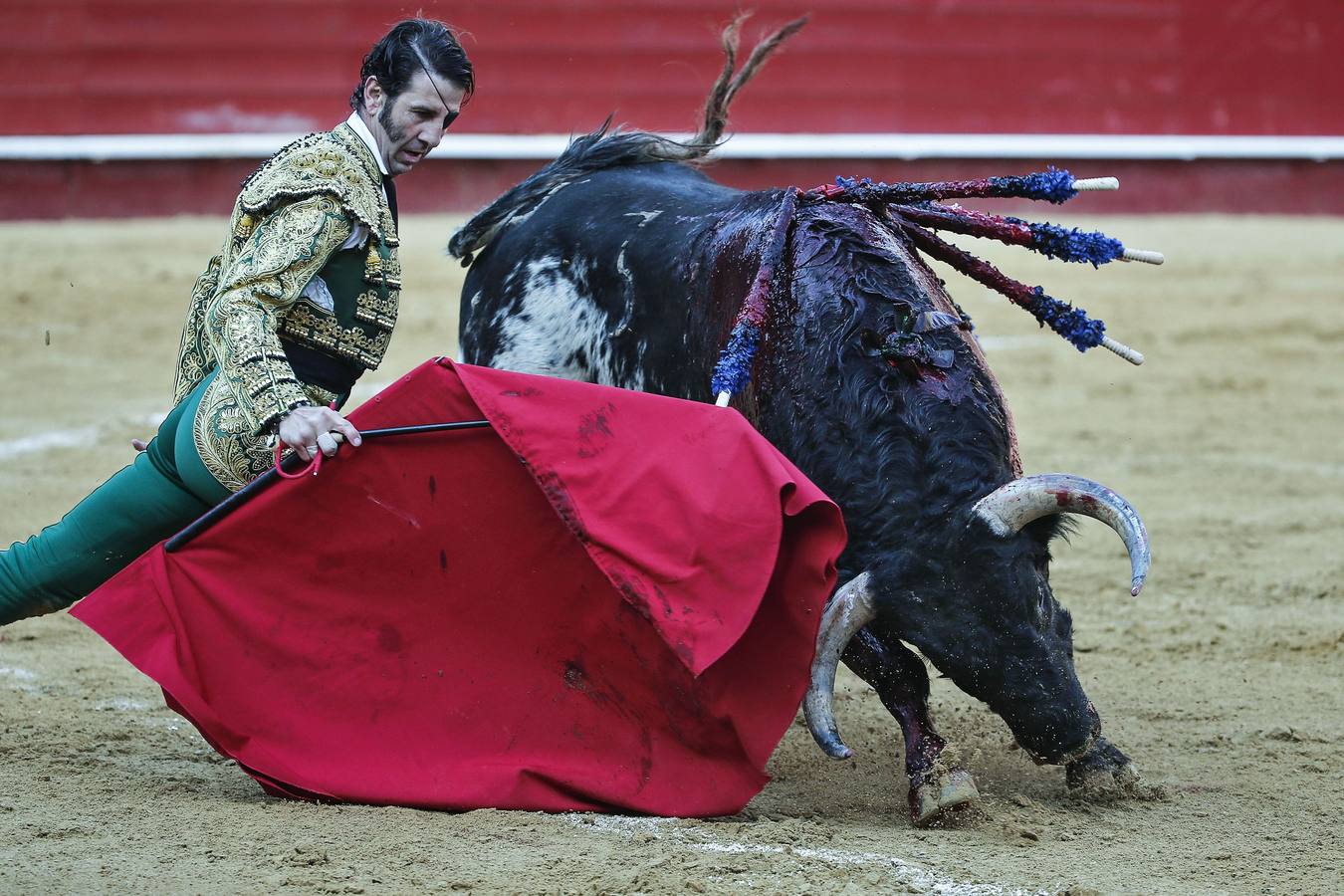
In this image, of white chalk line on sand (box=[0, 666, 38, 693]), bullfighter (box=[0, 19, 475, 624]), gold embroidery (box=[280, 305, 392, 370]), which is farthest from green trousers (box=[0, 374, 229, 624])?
white chalk line on sand (box=[0, 666, 38, 693])

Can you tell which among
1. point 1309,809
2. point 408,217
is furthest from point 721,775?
point 408,217

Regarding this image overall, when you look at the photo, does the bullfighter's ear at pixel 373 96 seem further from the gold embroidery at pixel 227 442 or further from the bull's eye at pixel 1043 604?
the bull's eye at pixel 1043 604

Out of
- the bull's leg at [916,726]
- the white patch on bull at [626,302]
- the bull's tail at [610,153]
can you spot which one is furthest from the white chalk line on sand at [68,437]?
the bull's leg at [916,726]

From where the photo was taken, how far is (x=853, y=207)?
9.46 ft

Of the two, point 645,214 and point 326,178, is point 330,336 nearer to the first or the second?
point 326,178

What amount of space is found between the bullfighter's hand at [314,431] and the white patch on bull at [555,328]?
2.82ft

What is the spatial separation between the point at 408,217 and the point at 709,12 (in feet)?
7.24

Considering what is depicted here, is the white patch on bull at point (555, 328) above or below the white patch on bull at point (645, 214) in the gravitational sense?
below

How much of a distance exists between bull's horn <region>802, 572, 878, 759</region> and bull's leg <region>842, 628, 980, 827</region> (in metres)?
0.12

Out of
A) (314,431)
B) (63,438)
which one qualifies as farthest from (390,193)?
(63,438)

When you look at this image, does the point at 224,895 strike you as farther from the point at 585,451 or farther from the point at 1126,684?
the point at 1126,684

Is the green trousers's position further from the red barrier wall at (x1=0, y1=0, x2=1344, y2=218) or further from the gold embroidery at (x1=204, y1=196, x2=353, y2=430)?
the red barrier wall at (x1=0, y1=0, x2=1344, y2=218)

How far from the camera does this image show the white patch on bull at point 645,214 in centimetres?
321

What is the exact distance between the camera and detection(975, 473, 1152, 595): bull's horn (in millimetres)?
2293
